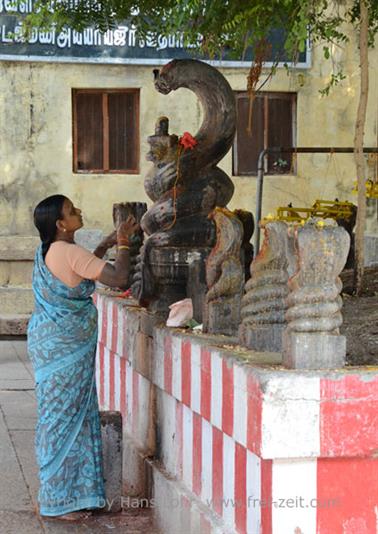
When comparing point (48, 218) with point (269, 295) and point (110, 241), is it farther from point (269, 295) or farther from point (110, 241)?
point (269, 295)

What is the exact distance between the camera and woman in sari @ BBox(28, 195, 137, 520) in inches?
207

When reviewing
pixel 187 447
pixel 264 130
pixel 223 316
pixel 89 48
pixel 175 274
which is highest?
pixel 89 48

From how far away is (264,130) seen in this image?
1466 centimetres

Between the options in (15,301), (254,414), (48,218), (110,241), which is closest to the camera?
(254,414)

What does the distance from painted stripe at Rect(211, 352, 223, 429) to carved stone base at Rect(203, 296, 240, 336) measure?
0.53m

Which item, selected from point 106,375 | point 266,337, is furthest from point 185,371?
point 106,375

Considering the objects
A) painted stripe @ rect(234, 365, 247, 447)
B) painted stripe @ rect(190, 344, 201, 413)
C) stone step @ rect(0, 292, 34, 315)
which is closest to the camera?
painted stripe @ rect(234, 365, 247, 447)

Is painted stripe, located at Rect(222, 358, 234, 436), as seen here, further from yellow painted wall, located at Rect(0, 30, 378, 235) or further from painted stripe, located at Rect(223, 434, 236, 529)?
yellow painted wall, located at Rect(0, 30, 378, 235)

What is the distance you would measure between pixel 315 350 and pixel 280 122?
37.5 feet

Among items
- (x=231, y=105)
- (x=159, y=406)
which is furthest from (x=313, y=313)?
(x=231, y=105)

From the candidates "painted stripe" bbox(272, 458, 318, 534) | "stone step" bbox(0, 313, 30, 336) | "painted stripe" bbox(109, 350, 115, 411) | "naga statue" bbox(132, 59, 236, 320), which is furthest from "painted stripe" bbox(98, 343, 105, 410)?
"stone step" bbox(0, 313, 30, 336)

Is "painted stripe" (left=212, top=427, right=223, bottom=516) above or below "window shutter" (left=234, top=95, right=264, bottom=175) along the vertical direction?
below

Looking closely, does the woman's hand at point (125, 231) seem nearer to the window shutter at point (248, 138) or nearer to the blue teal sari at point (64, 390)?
the blue teal sari at point (64, 390)

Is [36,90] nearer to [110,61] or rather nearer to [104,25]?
[110,61]
